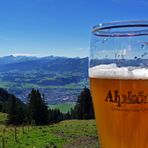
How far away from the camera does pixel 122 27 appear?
1.68m

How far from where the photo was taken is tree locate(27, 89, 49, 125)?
8675 cm

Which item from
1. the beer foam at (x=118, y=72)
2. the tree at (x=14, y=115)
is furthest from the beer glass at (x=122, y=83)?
the tree at (x=14, y=115)

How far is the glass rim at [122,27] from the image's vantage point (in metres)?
1.64

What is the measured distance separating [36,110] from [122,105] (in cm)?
8648

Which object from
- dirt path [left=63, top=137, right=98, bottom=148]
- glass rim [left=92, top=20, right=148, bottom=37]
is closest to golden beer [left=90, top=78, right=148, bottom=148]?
glass rim [left=92, top=20, right=148, bottom=37]

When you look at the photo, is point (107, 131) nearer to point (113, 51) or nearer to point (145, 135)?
point (145, 135)

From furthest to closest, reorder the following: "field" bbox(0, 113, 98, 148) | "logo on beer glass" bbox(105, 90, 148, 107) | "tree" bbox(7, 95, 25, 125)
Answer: "tree" bbox(7, 95, 25, 125), "field" bbox(0, 113, 98, 148), "logo on beer glass" bbox(105, 90, 148, 107)

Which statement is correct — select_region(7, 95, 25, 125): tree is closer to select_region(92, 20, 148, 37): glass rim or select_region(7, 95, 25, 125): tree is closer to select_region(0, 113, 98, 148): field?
select_region(0, 113, 98, 148): field

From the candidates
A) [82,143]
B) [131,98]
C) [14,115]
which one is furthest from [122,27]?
[14,115]

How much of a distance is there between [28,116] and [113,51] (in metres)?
87.8

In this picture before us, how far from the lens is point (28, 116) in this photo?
88500 millimetres

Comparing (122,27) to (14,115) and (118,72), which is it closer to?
(118,72)

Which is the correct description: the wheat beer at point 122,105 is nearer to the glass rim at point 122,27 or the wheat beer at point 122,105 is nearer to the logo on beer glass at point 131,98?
the logo on beer glass at point 131,98

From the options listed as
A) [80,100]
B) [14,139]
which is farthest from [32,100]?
[14,139]
